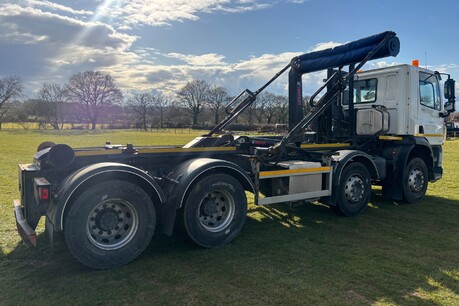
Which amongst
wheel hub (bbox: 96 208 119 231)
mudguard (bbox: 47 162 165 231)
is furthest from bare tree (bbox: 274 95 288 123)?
wheel hub (bbox: 96 208 119 231)

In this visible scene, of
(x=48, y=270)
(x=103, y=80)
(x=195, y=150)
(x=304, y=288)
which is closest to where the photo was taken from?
(x=304, y=288)

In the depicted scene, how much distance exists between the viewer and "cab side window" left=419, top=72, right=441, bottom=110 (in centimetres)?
845

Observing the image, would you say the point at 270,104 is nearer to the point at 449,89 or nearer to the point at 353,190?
the point at 449,89

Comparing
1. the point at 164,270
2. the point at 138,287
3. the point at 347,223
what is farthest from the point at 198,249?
the point at 347,223

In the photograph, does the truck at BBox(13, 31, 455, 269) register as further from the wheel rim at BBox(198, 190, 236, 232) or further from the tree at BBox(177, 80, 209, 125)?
the tree at BBox(177, 80, 209, 125)

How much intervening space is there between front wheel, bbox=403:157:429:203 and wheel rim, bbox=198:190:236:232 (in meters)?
4.80

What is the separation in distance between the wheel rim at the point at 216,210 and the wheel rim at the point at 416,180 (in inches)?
200

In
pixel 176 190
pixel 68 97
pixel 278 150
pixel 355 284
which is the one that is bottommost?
pixel 355 284

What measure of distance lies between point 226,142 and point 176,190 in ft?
6.77

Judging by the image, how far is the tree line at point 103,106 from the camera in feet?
217

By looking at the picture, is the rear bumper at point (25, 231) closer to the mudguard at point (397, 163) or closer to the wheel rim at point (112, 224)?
the wheel rim at point (112, 224)

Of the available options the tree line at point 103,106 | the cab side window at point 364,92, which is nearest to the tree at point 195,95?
the tree line at point 103,106

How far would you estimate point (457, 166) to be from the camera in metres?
15.1

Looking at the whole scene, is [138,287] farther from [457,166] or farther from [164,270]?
[457,166]
